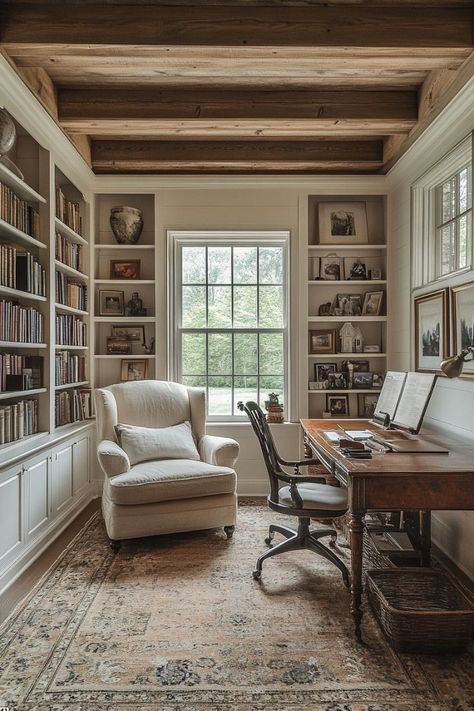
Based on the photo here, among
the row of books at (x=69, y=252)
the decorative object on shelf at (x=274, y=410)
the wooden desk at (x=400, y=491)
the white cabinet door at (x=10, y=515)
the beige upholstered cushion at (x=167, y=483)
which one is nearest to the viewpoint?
the wooden desk at (x=400, y=491)

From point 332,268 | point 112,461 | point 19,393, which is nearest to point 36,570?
point 112,461

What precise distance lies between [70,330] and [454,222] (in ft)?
9.75

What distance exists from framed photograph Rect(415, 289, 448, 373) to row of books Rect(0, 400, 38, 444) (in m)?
2.77

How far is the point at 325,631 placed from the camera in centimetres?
216

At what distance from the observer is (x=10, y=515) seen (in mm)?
2637

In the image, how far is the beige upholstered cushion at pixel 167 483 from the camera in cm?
298

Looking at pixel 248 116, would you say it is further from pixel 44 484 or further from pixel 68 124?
pixel 44 484

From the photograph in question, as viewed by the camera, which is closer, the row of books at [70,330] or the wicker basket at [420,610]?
the wicker basket at [420,610]

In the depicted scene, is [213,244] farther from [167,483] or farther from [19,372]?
[167,483]

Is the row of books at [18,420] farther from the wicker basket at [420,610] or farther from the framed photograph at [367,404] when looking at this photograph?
the framed photograph at [367,404]

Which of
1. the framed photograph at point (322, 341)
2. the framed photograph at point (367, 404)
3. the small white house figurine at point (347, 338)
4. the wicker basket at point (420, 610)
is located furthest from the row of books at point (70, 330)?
the wicker basket at point (420, 610)

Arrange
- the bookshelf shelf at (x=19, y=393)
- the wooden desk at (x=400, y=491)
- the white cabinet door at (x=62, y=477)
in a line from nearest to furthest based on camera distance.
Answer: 1. the wooden desk at (x=400, y=491)
2. the bookshelf shelf at (x=19, y=393)
3. the white cabinet door at (x=62, y=477)

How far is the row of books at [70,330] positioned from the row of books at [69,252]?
1.41 ft

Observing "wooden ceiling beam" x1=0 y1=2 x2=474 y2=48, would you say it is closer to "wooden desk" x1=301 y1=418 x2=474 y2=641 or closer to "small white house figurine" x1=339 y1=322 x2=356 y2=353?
"wooden desk" x1=301 y1=418 x2=474 y2=641
